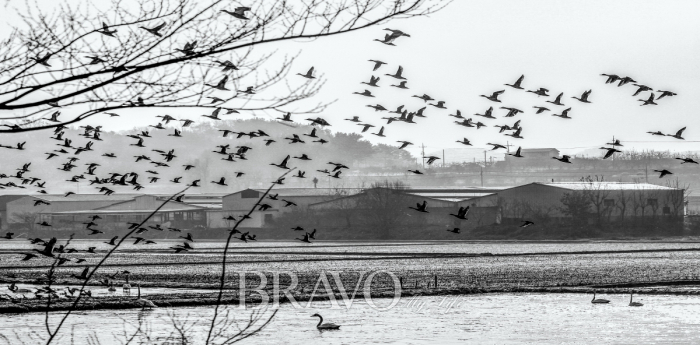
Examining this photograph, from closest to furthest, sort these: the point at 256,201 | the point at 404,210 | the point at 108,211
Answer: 1. the point at 404,210
2. the point at 256,201
3. the point at 108,211

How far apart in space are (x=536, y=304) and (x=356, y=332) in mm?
10936

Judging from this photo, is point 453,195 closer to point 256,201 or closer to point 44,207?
point 256,201

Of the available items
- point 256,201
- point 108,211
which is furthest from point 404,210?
point 108,211

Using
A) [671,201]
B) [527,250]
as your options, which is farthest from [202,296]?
[671,201]

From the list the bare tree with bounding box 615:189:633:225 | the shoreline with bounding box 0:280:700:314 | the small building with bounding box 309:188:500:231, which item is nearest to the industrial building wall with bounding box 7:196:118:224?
the small building with bounding box 309:188:500:231

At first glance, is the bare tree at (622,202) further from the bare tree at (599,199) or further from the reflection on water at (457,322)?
the reflection on water at (457,322)

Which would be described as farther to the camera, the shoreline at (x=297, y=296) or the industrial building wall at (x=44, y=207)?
the industrial building wall at (x=44, y=207)

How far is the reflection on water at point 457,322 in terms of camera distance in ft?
92.5

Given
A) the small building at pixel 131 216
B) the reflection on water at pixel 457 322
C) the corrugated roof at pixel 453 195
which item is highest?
the corrugated roof at pixel 453 195

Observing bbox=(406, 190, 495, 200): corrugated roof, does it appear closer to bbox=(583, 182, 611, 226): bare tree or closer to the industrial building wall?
bbox=(583, 182, 611, 226): bare tree

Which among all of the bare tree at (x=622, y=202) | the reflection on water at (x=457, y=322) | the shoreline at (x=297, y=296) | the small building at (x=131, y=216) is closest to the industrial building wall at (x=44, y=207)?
the small building at (x=131, y=216)

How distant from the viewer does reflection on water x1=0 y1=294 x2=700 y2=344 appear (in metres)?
28.2

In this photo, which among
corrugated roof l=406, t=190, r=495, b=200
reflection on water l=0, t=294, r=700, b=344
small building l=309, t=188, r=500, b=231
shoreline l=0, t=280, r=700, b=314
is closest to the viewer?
reflection on water l=0, t=294, r=700, b=344

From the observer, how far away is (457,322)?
106ft
